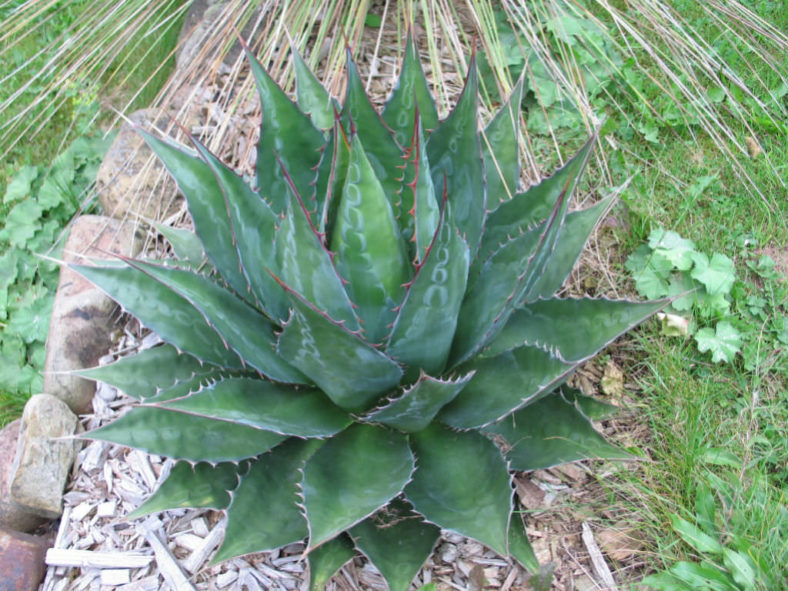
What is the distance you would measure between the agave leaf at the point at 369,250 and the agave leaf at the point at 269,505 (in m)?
0.32

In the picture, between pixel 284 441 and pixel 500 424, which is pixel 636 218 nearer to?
pixel 500 424

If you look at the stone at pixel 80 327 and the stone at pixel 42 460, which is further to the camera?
the stone at pixel 80 327

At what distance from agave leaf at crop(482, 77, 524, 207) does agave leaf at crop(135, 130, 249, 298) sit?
0.64m

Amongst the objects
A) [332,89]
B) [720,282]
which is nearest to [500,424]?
[720,282]

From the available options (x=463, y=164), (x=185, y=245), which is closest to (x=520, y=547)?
(x=463, y=164)

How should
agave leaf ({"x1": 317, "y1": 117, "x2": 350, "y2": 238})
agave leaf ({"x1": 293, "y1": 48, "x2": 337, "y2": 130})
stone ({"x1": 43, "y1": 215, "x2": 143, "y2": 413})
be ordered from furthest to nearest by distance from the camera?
stone ({"x1": 43, "y1": 215, "x2": 143, "y2": 413}) → agave leaf ({"x1": 293, "y1": 48, "x2": 337, "y2": 130}) → agave leaf ({"x1": 317, "y1": 117, "x2": 350, "y2": 238})

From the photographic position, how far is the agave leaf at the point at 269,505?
1.30m

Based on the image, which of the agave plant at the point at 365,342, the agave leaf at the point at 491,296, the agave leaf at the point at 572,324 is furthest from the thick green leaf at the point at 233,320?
the agave leaf at the point at 572,324

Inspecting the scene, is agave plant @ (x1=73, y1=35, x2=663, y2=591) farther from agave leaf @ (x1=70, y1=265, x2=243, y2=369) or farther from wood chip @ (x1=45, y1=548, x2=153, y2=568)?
wood chip @ (x1=45, y1=548, x2=153, y2=568)

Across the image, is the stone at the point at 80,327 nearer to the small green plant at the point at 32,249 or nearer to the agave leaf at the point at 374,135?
the small green plant at the point at 32,249

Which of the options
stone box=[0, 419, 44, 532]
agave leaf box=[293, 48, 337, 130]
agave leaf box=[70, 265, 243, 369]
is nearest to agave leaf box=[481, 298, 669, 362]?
agave leaf box=[70, 265, 243, 369]

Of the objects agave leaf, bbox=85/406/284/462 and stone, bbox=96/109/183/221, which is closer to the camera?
agave leaf, bbox=85/406/284/462

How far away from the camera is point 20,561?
1664 mm

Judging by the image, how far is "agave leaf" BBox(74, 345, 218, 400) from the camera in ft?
4.99
